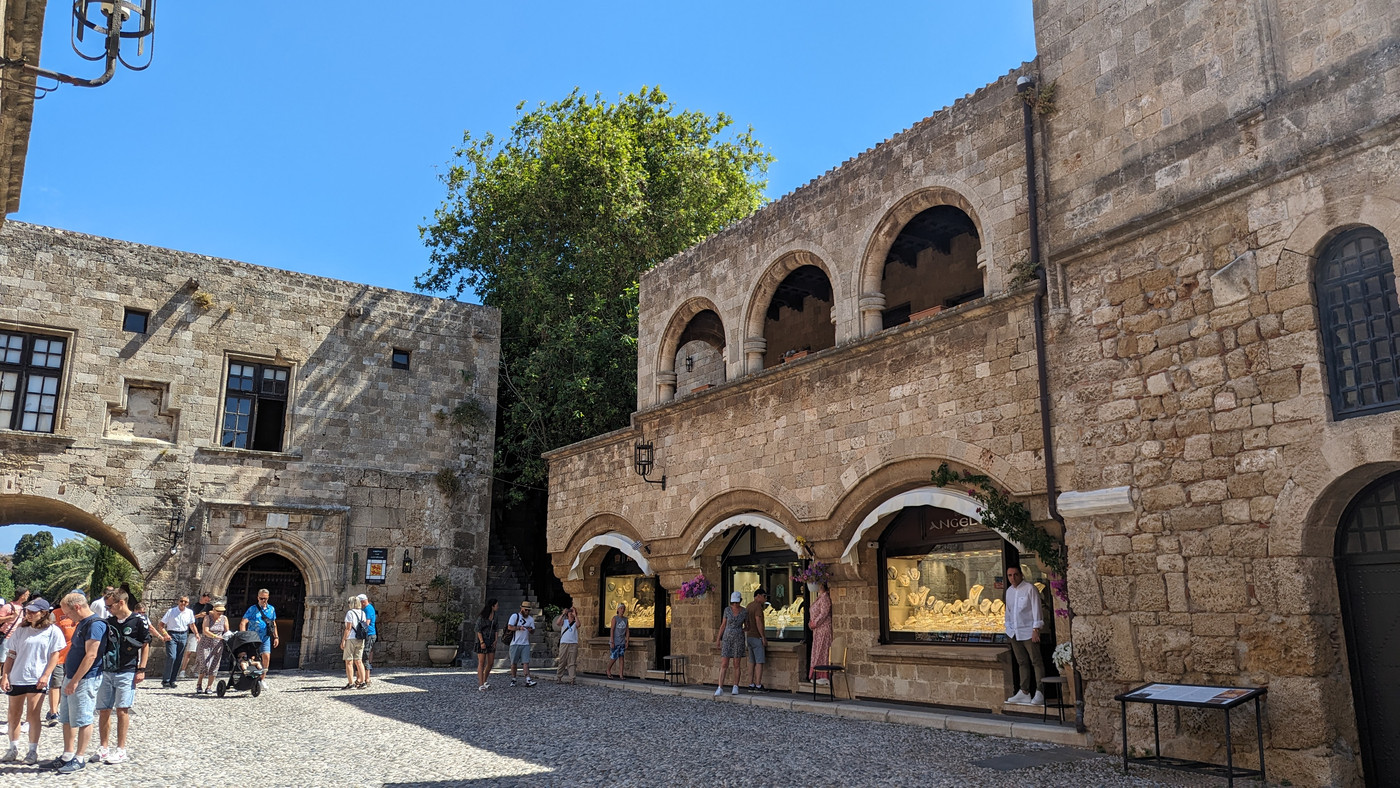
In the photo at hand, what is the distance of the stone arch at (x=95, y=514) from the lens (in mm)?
16750

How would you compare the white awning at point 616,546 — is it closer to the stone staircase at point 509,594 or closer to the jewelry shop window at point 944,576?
the jewelry shop window at point 944,576

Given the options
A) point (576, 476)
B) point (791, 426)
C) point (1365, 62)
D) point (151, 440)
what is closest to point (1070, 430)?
point (1365, 62)

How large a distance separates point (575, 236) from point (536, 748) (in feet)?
57.0

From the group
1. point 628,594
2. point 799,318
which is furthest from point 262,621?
point 799,318

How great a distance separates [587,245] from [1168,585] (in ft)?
58.7

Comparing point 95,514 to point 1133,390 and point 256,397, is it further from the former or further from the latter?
point 1133,390

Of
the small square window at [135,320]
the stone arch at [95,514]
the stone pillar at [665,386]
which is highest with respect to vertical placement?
the small square window at [135,320]

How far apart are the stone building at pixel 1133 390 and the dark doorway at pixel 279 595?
9894mm

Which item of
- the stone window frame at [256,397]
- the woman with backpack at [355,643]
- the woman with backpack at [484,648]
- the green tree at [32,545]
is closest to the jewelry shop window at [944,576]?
the woman with backpack at [484,648]

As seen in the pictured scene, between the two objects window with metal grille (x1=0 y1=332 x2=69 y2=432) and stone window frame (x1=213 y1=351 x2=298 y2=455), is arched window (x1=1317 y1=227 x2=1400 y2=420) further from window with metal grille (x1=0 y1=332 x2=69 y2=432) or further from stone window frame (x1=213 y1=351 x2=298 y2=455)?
window with metal grille (x1=0 y1=332 x2=69 y2=432)

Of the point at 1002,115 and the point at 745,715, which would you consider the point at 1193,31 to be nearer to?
the point at 1002,115

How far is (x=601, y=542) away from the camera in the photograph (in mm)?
15430

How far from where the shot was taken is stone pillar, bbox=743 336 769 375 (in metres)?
13.3

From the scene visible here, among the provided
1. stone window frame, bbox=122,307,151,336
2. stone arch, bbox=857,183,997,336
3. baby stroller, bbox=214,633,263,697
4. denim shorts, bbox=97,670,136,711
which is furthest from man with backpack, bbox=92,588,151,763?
stone window frame, bbox=122,307,151,336
